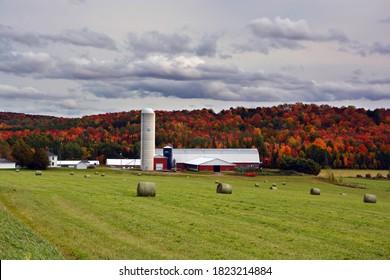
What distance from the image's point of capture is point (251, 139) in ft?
531

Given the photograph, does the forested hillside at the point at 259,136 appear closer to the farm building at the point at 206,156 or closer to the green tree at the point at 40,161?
the farm building at the point at 206,156

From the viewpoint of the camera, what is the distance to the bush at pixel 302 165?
107688 millimetres

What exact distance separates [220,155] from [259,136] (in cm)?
3890

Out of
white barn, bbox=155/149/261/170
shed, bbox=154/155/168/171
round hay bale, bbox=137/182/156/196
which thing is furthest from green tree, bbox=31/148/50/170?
round hay bale, bbox=137/182/156/196

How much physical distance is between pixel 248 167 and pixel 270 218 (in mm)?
88904

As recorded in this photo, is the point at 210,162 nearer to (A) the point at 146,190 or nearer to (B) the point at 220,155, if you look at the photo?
(B) the point at 220,155

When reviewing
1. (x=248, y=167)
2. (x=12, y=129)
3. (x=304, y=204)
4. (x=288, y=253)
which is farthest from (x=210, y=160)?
(x=12, y=129)

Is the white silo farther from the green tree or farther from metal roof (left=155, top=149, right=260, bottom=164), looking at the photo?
the green tree

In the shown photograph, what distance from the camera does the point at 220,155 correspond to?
120875 mm

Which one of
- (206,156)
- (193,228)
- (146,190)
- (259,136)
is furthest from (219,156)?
(193,228)

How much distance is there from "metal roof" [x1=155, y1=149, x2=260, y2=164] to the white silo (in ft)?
35.6

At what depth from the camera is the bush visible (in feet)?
353
